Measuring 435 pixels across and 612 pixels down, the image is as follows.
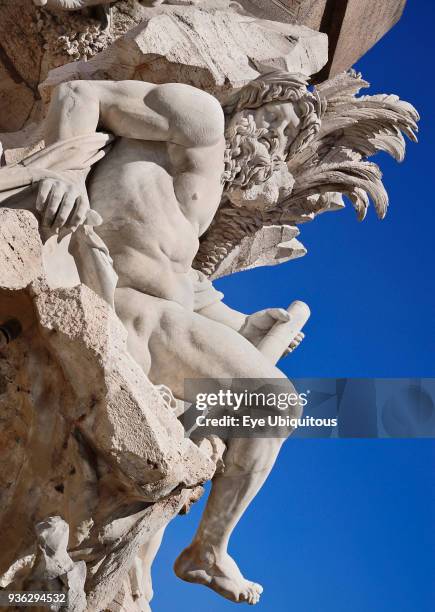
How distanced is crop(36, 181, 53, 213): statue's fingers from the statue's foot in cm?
195

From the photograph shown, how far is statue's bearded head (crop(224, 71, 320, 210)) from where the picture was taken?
573cm

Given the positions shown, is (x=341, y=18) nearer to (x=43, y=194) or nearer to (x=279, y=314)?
(x=279, y=314)

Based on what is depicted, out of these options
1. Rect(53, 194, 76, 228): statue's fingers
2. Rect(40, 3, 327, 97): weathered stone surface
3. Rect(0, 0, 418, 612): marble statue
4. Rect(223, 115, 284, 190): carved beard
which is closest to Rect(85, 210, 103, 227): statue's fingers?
Rect(0, 0, 418, 612): marble statue

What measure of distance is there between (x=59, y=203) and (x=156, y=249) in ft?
2.67

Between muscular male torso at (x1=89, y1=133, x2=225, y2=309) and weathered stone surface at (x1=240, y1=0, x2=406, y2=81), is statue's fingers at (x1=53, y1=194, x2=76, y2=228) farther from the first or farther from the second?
weathered stone surface at (x1=240, y1=0, x2=406, y2=81)

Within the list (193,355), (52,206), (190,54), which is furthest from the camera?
(190,54)

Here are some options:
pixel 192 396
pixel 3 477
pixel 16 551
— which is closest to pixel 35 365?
pixel 3 477

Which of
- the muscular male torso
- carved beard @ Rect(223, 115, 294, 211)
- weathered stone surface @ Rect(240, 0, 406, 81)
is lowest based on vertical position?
the muscular male torso

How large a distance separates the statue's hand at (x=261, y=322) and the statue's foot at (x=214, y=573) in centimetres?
139

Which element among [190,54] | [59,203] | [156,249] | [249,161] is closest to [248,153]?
[249,161]

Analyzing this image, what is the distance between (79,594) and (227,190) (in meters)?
2.82

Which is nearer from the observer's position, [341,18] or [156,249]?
[156,249]

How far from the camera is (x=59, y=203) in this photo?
14.4 ft

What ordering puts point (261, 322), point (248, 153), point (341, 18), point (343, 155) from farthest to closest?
1. point (341, 18)
2. point (343, 155)
3. point (261, 322)
4. point (248, 153)
